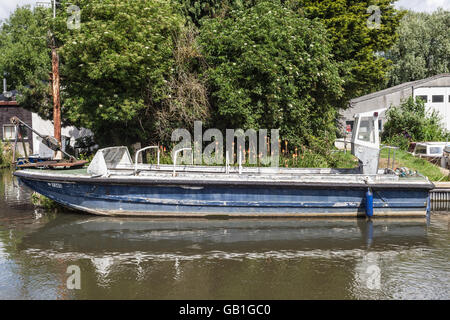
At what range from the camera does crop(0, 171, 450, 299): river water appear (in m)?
7.77

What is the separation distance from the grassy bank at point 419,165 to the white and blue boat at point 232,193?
546 centimetres

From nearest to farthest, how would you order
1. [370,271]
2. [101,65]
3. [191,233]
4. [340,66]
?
[370,271] < [191,233] < [101,65] < [340,66]

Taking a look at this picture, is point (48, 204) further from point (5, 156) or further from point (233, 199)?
point (5, 156)

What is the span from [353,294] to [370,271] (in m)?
1.28

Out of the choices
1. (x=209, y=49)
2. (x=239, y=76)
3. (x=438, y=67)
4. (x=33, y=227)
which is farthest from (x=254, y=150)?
(x=438, y=67)

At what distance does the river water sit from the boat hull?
307mm

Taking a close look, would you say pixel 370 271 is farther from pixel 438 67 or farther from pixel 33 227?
pixel 438 67

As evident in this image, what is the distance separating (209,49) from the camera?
17.6m

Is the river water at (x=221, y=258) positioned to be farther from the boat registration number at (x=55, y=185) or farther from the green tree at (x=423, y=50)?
the green tree at (x=423, y=50)

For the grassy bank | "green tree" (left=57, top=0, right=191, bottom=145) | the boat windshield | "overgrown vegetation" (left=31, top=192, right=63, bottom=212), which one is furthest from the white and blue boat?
the grassy bank

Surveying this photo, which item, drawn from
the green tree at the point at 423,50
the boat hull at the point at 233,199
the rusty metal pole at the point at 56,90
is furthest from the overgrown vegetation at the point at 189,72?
the green tree at the point at 423,50

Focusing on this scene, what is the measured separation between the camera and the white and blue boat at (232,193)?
41.0 ft

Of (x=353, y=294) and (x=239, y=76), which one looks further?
A: (x=239, y=76)

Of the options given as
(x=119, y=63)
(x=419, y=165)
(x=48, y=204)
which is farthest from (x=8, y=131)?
(x=419, y=165)
